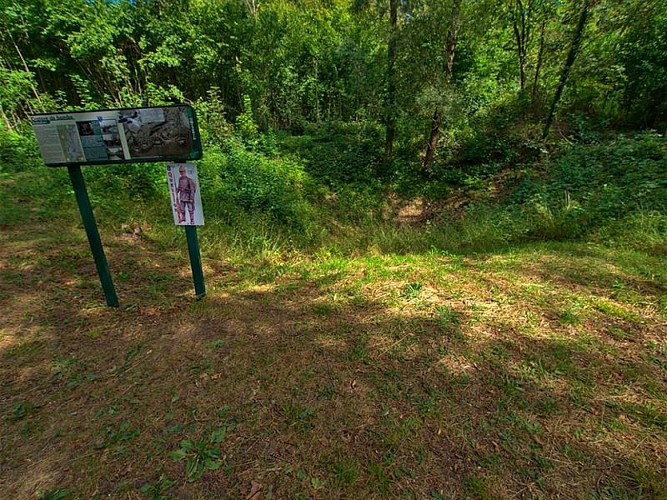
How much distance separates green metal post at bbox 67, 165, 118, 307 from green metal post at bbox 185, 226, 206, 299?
69 cm

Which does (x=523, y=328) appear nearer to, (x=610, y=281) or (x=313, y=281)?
(x=610, y=281)

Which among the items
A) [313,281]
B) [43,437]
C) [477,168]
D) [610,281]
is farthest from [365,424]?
[477,168]

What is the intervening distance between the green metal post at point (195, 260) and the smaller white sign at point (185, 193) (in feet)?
0.35

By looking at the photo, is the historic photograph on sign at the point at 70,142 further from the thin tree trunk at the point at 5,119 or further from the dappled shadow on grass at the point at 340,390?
the thin tree trunk at the point at 5,119

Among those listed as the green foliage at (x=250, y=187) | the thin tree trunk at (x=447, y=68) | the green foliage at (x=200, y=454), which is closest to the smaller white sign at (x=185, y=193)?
the green foliage at (x=200, y=454)

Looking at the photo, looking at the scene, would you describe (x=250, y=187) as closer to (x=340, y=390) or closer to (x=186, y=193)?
(x=186, y=193)

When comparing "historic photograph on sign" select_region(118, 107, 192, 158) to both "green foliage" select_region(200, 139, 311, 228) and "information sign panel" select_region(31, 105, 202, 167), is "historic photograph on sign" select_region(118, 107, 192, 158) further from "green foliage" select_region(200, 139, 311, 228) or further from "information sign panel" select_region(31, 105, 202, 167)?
"green foliage" select_region(200, 139, 311, 228)

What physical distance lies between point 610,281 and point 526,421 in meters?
2.10

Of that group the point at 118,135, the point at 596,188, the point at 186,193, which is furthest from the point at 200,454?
the point at 596,188

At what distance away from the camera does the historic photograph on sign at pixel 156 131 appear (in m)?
2.26

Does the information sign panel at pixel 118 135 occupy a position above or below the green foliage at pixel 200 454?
above

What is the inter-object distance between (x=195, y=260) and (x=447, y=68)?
7.72 metres

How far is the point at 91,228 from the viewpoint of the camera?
2.55 meters

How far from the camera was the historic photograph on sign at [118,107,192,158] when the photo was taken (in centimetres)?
226
